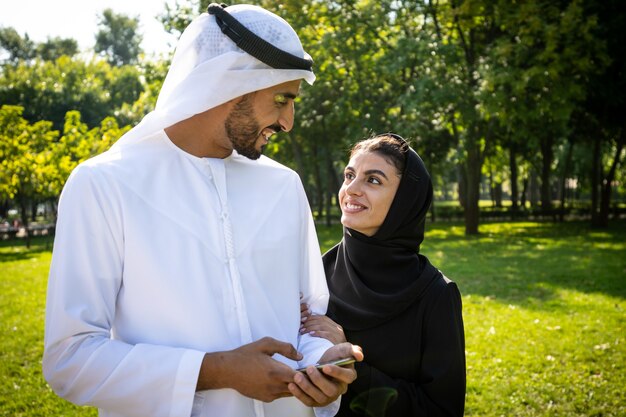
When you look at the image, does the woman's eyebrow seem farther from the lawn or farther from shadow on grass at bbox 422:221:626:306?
shadow on grass at bbox 422:221:626:306

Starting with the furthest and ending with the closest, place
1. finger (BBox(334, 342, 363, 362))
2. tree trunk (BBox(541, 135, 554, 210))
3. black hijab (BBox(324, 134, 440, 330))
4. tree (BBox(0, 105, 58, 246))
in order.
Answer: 1. tree trunk (BBox(541, 135, 554, 210))
2. tree (BBox(0, 105, 58, 246))
3. black hijab (BBox(324, 134, 440, 330))
4. finger (BBox(334, 342, 363, 362))

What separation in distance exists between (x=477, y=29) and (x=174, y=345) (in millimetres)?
20945

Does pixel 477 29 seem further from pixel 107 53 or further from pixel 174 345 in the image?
pixel 107 53

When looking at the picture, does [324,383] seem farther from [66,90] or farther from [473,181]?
[66,90]

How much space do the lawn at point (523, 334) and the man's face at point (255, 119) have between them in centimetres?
419

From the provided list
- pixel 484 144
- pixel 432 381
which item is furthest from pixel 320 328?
pixel 484 144

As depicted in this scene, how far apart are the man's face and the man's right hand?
0.90 m

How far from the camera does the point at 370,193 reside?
10.7 feet

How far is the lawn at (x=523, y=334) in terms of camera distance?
18.1 ft

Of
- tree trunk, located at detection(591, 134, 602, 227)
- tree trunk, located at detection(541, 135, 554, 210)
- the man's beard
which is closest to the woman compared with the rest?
the man's beard

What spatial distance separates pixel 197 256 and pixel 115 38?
257 feet

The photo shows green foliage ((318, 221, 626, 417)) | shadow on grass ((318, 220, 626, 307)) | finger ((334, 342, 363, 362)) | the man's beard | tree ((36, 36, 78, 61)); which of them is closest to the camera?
finger ((334, 342, 363, 362))

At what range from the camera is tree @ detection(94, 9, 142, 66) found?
70.7 metres

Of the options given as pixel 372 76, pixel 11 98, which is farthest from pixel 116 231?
pixel 11 98
